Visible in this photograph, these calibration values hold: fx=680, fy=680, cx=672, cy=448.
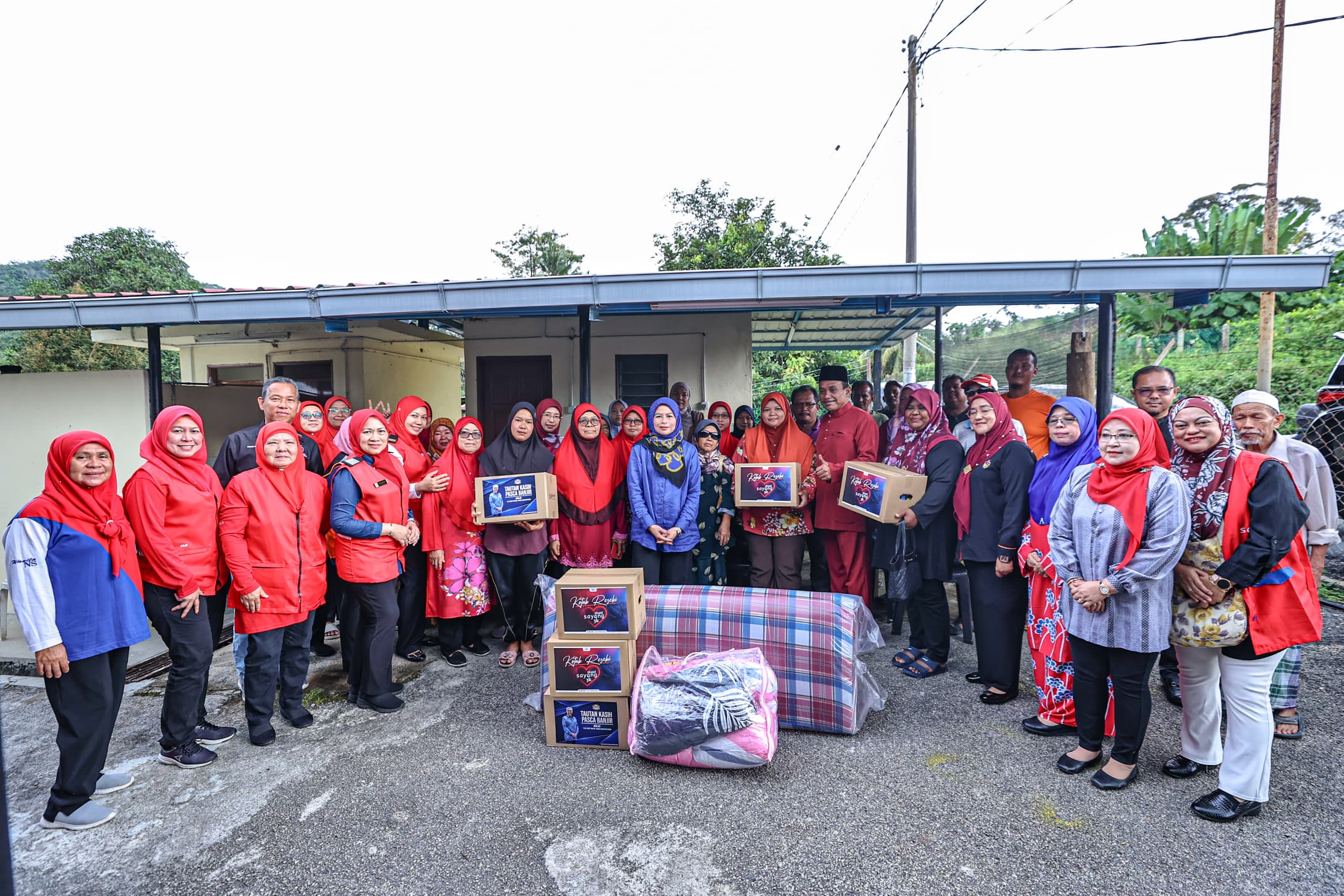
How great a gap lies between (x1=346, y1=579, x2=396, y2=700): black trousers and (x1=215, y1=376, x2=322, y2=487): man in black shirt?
76 cm

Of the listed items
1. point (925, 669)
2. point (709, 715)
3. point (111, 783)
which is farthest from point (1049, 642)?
point (111, 783)

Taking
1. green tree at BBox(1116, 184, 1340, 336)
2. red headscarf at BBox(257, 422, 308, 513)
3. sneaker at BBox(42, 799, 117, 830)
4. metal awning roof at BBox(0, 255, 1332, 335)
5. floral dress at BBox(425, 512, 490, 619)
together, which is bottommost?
sneaker at BBox(42, 799, 117, 830)

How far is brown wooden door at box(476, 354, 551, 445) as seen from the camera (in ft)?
28.4

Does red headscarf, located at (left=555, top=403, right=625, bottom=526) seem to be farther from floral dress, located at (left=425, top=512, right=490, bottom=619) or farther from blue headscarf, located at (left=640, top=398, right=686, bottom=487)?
floral dress, located at (left=425, top=512, right=490, bottom=619)

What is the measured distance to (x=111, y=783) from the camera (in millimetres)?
3127

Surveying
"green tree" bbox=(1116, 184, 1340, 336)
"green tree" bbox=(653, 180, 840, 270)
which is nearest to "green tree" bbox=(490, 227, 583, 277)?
"green tree" bbox=(653, 180, 840, 270)

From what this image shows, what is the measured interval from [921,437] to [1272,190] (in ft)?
30.8

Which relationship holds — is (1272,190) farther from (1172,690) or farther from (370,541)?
(370,541)

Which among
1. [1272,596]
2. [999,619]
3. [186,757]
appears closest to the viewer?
[1272,596]

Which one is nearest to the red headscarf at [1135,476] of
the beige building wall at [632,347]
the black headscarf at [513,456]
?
the black headscarf at [513,456]

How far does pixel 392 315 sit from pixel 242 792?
3.92 metres

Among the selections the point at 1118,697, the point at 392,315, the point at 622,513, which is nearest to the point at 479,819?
the point at 622,513

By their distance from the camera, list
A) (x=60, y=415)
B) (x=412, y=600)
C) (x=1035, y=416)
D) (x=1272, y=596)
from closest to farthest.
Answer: (x=1272, y=596), (x=412, y=600), (x=1035, y=416), (x=60, y=415)

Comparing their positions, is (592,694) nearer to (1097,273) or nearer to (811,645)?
(811,645)
